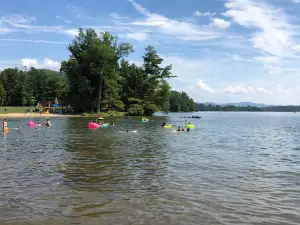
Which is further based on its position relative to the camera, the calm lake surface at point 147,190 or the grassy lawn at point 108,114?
the grassy lawn at point 108,114

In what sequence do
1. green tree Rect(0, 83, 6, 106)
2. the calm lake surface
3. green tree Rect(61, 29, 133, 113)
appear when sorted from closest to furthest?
the calm lake surface → green tree Rect(61, 29, 133, 113) → green tree Rect(0, 83, 6, 106)

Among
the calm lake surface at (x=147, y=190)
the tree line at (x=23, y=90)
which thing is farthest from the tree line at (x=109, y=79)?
the calm lake surface at (x=147, y=190)

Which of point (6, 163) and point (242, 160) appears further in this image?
point (242, 160)

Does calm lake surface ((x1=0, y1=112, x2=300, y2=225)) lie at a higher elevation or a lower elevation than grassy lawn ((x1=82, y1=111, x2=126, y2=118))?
lower

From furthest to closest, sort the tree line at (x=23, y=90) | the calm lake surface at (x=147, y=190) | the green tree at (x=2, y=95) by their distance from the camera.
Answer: the tree line at (x=23, y=90)
the green tree at (x=2, y=95)
the calm lake surface at (x=147, y=190)

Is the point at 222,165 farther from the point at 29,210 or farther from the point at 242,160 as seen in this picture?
the point at 29,210

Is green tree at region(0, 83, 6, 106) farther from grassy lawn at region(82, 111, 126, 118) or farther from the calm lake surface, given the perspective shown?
the calm lake surface

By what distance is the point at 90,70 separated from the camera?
3238 inches

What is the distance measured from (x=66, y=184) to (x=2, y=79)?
5642 inches

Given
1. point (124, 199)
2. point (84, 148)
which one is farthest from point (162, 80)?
point (124, 199)

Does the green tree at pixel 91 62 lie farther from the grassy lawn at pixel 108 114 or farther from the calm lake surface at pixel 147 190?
the calm lake surface at pixel 147 190

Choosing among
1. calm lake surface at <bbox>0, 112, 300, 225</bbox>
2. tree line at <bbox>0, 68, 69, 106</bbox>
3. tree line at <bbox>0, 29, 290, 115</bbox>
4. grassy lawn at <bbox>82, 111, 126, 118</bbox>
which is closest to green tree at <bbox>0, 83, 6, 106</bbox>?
tree line at <bbox>0, 68, 69, 106</bbox>

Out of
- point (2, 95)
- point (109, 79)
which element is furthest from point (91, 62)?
point (2, 95)

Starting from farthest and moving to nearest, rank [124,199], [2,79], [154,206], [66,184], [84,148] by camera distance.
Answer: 1. [2,79]
2. [84,148]
3. [66,184]
4. [124,199]
5. [154,206]
